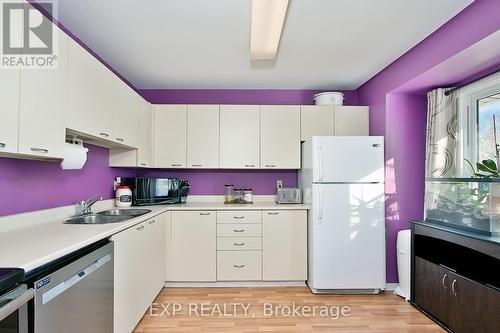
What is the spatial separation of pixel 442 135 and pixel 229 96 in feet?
8.20

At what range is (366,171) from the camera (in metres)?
2.83

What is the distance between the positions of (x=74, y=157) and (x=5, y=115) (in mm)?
583

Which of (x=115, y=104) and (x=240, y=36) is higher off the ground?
(x=240, y=36)

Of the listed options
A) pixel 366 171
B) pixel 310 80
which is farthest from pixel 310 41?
pixel 366 171

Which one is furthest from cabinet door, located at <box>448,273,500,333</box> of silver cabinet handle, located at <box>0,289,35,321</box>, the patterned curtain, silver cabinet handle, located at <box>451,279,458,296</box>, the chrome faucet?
the chrome faucet

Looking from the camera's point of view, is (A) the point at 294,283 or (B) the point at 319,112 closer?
(A) the point at 294,283

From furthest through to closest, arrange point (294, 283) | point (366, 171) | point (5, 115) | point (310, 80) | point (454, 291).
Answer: point (310, 80)
point (294, 283)
point (366, 171)
point (454, 291)
point (5, 115)

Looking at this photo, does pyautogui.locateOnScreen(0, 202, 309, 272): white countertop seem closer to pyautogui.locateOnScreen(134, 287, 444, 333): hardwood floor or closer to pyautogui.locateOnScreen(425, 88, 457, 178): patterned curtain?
pyautogui.locateOnScreen(134, 287, 444, 333): hardwood floor

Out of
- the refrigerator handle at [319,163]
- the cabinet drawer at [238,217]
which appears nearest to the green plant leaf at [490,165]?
the refrigerator handle at [319,163]

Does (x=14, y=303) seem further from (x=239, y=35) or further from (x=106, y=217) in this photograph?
(x=239, y=35)

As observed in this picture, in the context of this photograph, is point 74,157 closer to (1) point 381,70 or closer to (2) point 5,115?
(2) point 5,115

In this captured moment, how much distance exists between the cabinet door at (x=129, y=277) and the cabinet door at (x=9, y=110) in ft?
2.62

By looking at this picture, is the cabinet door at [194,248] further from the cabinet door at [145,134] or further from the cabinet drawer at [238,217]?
the cabinet door at [145,134]

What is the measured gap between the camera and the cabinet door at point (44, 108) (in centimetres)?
136
